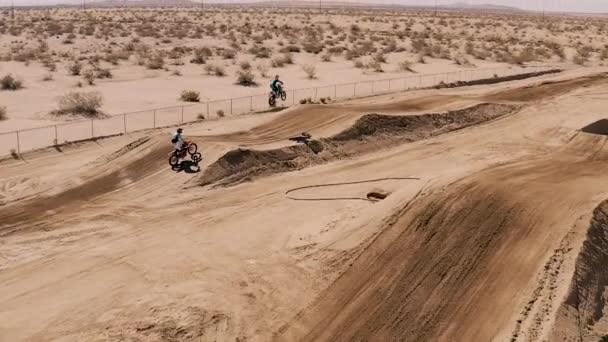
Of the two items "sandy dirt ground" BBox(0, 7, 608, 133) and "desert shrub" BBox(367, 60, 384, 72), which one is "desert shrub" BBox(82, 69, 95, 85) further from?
"desert shrub" BBox(367, 60, 384, 72)

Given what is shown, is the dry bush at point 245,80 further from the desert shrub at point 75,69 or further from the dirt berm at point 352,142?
the dirt berm at point 352,142

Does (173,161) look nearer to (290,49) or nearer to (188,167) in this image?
(188,167)

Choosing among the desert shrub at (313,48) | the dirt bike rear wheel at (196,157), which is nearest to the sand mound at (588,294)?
Answer: the dirt bike rear wheel at (196,157)

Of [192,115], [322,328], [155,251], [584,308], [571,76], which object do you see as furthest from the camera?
[571,76]

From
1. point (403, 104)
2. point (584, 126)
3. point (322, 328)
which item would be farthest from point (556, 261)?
point (403, 104)

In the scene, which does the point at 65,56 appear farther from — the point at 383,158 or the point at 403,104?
the point at 383,158

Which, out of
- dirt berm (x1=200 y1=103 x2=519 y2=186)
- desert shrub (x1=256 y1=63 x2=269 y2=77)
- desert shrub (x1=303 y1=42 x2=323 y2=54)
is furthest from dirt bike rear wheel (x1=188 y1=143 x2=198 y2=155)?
desert shrub (x1=303 y1=42 x2=323 y2=54)

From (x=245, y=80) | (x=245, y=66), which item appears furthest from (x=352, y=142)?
(x=245, y=66)
